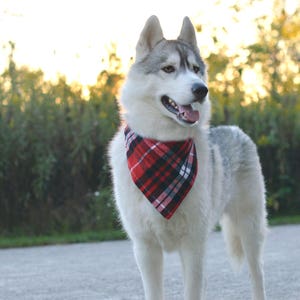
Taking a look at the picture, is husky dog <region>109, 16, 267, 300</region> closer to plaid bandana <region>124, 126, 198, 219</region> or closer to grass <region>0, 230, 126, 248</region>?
plaid bandana <region>124, 126, 198, 219</region>

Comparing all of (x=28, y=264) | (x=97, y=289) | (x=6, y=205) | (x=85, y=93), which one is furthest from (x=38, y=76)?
(x=97, y=289)

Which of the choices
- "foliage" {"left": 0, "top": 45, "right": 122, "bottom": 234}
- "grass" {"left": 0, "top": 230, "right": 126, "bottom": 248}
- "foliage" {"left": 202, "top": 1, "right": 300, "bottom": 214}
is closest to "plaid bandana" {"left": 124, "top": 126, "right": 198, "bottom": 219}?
"grass" {"left": 0, "top": 230, "right": 126, "bottom": 248}

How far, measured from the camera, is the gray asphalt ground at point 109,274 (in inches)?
235

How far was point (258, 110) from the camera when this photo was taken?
14.5 meters

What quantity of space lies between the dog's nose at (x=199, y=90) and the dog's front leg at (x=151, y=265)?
3.40 feet

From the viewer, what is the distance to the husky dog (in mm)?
4453

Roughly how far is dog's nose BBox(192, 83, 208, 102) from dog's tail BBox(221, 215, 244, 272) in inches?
69.5

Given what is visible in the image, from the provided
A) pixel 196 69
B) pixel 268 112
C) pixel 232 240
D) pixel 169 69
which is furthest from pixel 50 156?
pixel 169 69

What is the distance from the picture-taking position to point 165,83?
4418mm

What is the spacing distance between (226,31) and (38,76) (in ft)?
17.3

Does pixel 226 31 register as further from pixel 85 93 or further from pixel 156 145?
pixel 156 145

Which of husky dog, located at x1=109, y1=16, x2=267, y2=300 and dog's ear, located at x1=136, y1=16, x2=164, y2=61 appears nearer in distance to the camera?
husky dog, located at x1=109, y1=16, x2=267, y2=300

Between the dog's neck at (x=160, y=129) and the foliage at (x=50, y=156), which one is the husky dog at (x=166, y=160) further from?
the foliage at (x=50, y=156)

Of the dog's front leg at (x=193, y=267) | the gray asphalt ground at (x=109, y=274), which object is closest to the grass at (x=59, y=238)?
the gray asphalt ground at (x=109, y=274)
